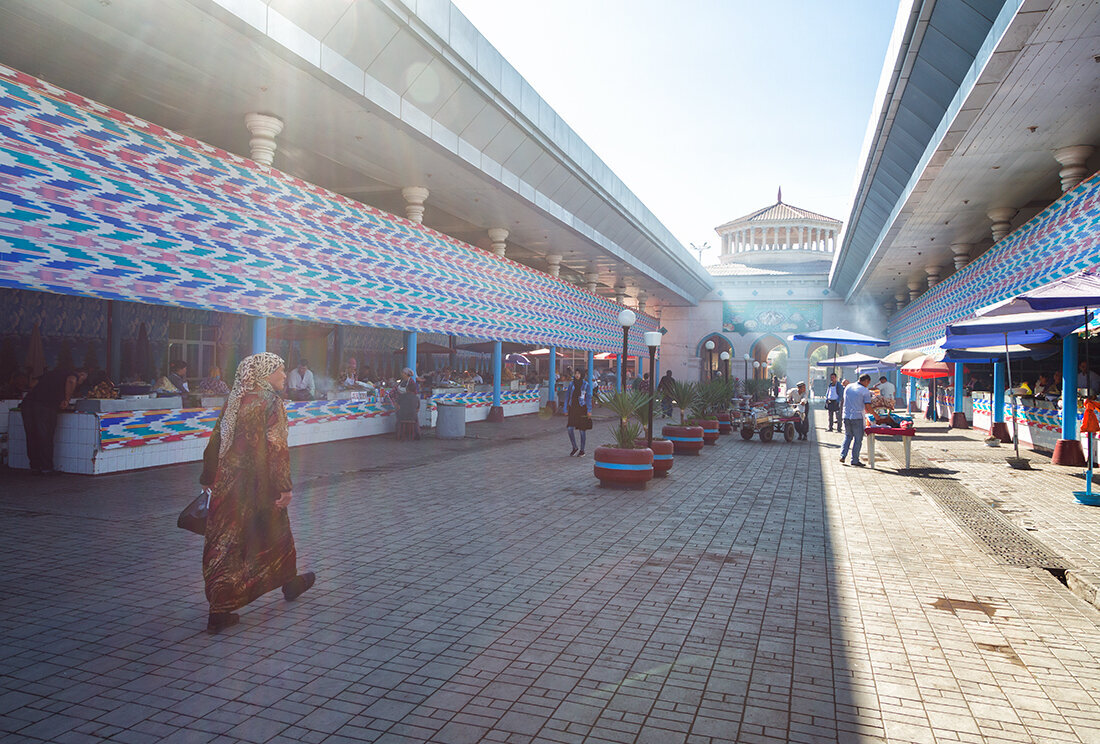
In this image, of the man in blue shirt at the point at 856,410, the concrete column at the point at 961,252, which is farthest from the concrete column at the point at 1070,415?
the concrete column at the point at 961,252

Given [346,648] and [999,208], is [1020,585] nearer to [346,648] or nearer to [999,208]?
[346,648]

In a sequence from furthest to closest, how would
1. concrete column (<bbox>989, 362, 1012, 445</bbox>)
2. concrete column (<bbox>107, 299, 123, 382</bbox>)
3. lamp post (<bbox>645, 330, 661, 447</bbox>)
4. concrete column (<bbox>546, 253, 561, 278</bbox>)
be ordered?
concrete column (<bbox>546, 253, 561, 278</bbox>), concrete column (<bbox>989, 362, 1012, 445</bbox>), concrete column (<bbox>107, 299, 123, 382</bbox>), lamp post (<bbox>645, 330, 661, 447</bbox>)

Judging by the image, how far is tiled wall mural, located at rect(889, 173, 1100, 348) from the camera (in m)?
11.7

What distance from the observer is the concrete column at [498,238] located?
20.8m

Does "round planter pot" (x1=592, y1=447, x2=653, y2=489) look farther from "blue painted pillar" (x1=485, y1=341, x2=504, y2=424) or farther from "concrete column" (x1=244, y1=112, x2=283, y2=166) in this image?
"blue painted pillar" (x1=485, y1=341, x2=504, y2=424)

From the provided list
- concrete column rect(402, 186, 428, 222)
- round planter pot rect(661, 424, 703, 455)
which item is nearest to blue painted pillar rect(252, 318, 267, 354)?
concrete column rect(402, 186, 428, 222)

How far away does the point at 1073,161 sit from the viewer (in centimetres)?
1338

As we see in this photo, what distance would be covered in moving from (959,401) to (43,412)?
2419cm

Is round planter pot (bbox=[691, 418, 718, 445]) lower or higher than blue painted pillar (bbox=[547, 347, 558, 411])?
lower

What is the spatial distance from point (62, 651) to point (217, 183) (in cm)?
768

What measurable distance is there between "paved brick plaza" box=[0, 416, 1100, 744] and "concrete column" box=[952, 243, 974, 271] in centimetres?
1681

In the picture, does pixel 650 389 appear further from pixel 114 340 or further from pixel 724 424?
pixel 114 340

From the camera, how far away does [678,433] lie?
13.7 metres

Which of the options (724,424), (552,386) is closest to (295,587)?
(724,424)
